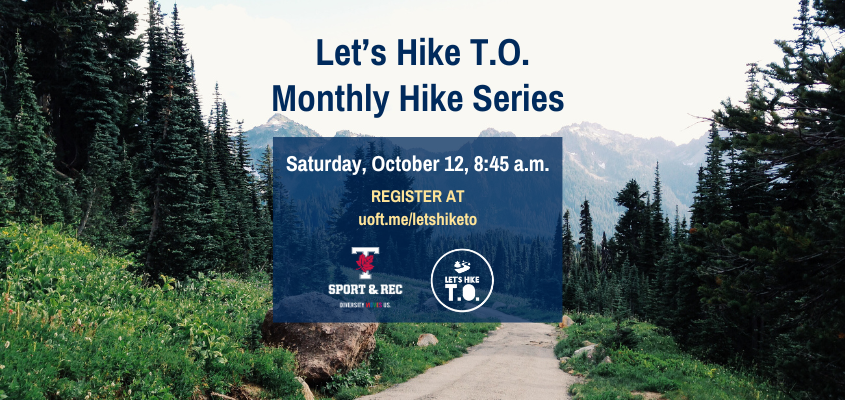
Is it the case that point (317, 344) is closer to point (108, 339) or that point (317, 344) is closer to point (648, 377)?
point (108, 339)

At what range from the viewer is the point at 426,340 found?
24500 millimetres

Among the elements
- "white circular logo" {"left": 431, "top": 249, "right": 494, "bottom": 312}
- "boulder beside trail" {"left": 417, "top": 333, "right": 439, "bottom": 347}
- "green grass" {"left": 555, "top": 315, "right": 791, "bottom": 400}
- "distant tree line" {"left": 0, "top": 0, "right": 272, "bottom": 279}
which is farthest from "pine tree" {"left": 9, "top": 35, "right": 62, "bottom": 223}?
"green grass" {"left": 555, "top": 315, "right": 791, "bottom": 400}

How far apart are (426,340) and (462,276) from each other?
10.1 metres

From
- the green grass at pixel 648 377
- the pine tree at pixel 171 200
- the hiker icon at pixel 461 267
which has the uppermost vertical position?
the pine tree at pixel 171 200

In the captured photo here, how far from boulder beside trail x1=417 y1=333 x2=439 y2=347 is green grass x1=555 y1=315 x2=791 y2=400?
669 centimetres

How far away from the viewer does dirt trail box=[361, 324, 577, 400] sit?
591 inches

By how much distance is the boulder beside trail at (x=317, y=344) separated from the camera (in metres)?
14.5

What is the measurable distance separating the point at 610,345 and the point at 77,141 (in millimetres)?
43039

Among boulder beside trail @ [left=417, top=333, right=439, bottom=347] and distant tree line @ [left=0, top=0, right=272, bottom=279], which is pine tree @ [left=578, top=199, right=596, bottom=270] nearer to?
distant tree line @ [left=0, top=0, right=272, bottom=279]

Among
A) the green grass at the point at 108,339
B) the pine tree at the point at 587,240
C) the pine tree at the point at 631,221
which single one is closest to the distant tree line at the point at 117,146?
the green grass at the point at 108,339

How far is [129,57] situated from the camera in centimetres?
4231

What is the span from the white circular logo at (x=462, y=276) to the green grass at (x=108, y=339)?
223 inches

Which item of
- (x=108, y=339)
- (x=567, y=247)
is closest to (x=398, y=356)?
(x=108, y=339)

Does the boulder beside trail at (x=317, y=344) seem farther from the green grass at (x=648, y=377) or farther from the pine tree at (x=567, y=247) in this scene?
the pine tree at (x=567, y=247)
